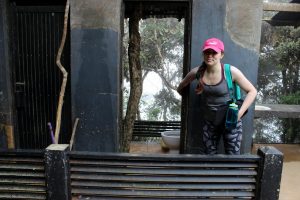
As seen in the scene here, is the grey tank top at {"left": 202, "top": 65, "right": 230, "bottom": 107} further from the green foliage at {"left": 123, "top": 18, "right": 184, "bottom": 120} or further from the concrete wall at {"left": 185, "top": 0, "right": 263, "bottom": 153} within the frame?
the green foliage at {"left": 123, "top": 18, "right": 184, "bottom": 120}

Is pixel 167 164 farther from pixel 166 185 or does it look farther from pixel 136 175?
pixel 136 175

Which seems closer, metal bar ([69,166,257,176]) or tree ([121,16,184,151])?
metal bar ([69,166,257,176])

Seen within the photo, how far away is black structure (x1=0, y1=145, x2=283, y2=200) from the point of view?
2371 mm

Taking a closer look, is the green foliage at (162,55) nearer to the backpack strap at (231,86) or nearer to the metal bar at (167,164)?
the backpack strap at (231,86)

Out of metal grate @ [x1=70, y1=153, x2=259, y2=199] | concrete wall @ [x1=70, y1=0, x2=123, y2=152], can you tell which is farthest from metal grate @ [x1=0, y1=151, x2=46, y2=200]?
concrete wall @ [x1=70, y1=0, x2=123, y2=152]

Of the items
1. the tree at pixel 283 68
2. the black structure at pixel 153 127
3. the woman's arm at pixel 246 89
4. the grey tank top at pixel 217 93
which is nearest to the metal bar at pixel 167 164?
the woman's arm at pixel 246 89

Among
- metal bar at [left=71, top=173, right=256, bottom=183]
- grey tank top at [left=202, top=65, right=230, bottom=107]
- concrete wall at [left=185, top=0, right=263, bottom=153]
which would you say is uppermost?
concrete wall at [left=185, top=0, right=263, bottom=153]

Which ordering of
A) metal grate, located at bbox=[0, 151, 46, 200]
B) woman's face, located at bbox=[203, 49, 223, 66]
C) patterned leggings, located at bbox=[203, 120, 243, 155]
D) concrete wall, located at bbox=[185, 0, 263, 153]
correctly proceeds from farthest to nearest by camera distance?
1. concrete wall, located at bbox=[185, 0, 263, 153]
2. patterned leggings, located at bbox=[203, 120, 243, 155]
3. woman's face, located at bbox=[203, 49, 223, 66]
4. metal grate, located at bbox=[0, 151, 46, 200]

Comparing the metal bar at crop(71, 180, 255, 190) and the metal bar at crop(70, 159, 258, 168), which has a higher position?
the metal bar at crop(70, 159, 258, 168)

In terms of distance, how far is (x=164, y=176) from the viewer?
2.40 meters

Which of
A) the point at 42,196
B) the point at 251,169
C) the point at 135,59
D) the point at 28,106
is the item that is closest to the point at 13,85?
the point at 28,106

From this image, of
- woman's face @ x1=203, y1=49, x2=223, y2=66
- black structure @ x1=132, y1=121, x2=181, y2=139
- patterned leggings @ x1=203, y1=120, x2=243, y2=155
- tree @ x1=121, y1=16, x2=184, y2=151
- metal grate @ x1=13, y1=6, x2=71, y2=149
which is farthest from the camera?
tree @ x1=121, y1=16, x2=184, y2=151

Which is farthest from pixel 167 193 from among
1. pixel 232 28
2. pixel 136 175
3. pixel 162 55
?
pixel 162 55

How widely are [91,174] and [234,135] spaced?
1.70 m
